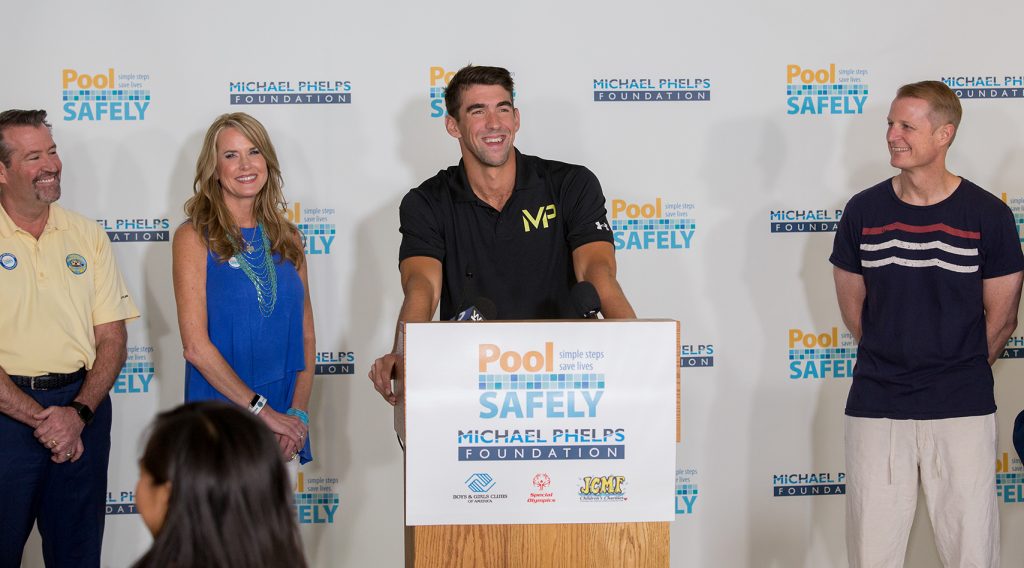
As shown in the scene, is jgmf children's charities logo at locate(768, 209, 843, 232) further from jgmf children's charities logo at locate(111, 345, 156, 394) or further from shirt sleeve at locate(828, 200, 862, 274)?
jgmf children's charities logo at locate(111, 345, 156, 394)

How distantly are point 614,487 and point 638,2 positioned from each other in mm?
2453

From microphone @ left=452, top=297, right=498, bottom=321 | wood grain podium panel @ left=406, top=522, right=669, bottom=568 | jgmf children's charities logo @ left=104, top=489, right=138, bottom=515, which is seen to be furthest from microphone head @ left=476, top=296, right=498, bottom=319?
jgmf children's charities logo @ left=104, top=489, right=138, bottom=515

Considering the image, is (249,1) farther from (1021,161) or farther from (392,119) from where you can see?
(1021,161)

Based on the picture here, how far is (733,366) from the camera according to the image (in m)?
4.11

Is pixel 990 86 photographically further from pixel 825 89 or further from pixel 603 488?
pixel 603 488

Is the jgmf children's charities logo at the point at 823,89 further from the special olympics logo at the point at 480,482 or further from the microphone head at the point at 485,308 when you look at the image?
the special olympics logo at the point at 480,482

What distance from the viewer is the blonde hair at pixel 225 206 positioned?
3.15 meters

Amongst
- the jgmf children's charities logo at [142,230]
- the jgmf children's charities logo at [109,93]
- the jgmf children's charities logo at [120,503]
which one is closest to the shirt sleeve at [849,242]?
the jgmf children's charities logo at [142,230]

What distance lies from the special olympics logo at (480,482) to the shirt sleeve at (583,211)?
3.39 feet

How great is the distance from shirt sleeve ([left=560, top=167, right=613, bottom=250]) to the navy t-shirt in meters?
0.94

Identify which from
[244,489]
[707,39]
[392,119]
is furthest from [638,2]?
[244,489]

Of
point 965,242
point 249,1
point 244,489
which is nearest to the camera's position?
point 244,489

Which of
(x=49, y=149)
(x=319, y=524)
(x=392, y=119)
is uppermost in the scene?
(x=392, y=119)

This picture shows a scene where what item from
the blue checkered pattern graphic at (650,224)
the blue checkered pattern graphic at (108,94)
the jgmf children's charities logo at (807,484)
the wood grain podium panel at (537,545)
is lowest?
the jgmf children's charities logo at (807,484)
